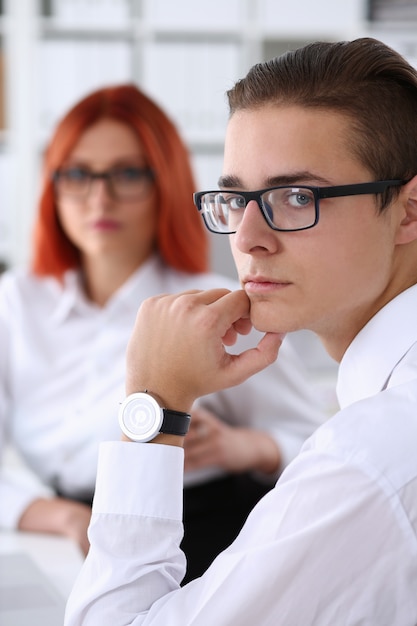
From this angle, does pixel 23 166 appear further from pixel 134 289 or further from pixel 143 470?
pixel 143 470

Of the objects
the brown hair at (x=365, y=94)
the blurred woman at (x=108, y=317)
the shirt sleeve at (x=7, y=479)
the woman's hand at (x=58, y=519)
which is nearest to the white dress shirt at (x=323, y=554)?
the brown hair at (x=365, y=94)

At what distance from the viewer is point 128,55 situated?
3.79 metres

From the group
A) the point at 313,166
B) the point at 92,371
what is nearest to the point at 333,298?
the point at 313,166

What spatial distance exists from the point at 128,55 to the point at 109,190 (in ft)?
6.59

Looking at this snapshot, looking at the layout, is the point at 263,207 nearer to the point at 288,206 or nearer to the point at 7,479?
the point at 288,206

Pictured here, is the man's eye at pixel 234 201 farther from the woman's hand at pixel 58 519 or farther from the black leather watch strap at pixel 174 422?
the woman's hand at pixel 58 519

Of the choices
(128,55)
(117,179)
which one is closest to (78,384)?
(117,179)

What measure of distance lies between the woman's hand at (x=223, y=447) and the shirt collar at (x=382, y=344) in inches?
27.4

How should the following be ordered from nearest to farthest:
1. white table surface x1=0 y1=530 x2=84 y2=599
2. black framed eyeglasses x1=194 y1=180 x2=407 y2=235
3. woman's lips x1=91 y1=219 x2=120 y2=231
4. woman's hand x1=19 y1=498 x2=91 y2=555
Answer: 1. black framed eyeglasses x1=194 y1=180 x2=407 y2=235
2. white table surface x1=0 y1=530 x2=84 y2=599
3. woman's hand x1=19 y1=498 x2=91 y2=555
4. woman's lips x1=91 y1=219 x2=120 y2=231

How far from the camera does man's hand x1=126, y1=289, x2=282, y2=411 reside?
1051mm

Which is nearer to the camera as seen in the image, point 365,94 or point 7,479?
point 365,94

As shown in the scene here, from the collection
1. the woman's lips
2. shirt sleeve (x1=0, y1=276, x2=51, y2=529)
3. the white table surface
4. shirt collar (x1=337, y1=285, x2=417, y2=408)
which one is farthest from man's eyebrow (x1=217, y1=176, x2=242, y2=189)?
the woman's lips

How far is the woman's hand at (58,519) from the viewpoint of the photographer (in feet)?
4.91

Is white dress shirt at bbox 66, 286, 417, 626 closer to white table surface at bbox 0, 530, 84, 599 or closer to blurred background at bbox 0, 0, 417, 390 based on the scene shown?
white table surface at bbox 0, 530, 84, 599
